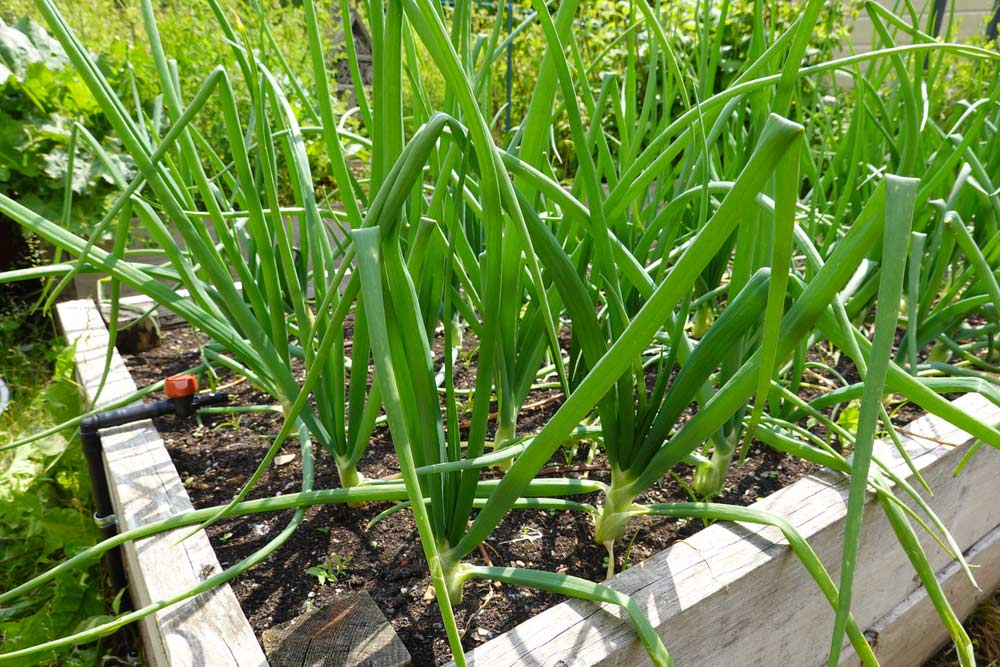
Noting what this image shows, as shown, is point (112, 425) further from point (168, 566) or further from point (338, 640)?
point (338, 640)

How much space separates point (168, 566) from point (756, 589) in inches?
23.4

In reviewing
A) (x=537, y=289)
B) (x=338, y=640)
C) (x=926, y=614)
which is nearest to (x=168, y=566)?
(x=338, y=640)

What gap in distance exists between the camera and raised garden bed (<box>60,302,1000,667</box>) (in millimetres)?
572

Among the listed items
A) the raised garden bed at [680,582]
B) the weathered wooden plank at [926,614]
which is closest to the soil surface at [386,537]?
the raised garden bed at [680,582]

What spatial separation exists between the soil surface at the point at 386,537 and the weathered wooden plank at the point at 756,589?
73 millimetres

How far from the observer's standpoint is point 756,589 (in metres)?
0.65

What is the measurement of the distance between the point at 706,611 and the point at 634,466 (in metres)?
0.15

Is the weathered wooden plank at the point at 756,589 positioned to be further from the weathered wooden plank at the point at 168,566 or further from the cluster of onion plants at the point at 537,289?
the weathered wooden plank at the point at 168,566

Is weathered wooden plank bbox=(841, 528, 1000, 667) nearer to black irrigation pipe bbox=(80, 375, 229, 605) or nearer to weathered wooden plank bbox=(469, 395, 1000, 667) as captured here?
weathered wooden plank bbox=(469, 395, 1000, 667)

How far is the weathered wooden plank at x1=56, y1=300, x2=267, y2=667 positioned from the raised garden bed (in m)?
0.02

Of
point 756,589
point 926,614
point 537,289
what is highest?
point 537,289

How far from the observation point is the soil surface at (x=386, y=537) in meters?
0.64

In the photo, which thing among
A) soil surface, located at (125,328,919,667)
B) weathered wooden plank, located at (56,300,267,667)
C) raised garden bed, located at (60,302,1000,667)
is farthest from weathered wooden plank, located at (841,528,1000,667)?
weathered wooden plank, located at (56,300,267,667)

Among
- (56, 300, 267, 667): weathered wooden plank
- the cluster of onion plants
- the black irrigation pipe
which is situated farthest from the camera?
the black irrigation pipe
